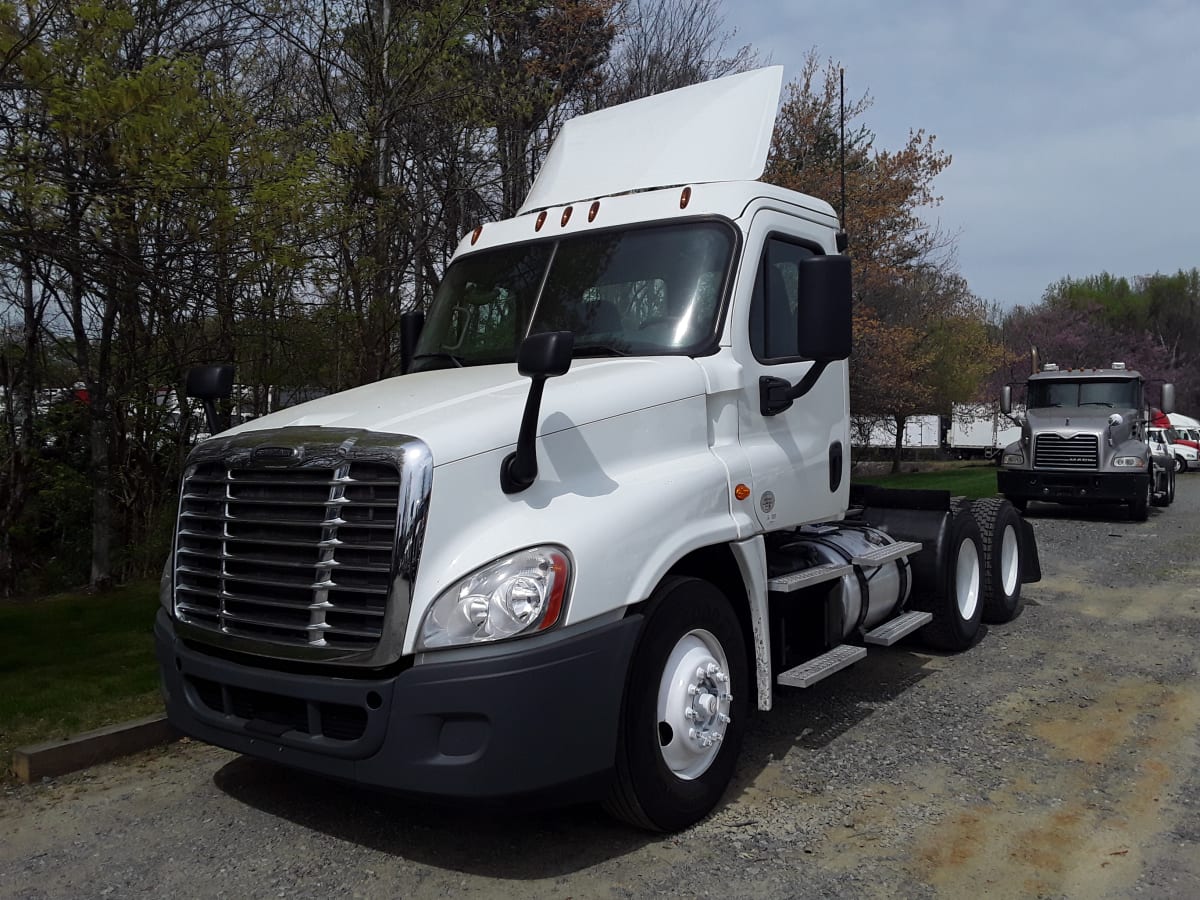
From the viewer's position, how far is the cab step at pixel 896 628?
19.0ft

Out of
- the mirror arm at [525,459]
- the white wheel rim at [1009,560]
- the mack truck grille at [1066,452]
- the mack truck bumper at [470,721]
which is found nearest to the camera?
the mack truck bumper at [470,721]

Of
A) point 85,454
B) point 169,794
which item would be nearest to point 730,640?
point 169,794

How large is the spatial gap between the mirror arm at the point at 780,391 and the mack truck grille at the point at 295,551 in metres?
2.02

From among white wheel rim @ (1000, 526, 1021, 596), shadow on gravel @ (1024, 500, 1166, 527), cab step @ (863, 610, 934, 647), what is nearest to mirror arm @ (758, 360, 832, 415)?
cab step @ (863, 610, 934, 647)

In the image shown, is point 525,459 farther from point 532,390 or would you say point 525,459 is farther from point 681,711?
point 681,711

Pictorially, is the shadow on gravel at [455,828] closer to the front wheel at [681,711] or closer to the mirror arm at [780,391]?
the front wheel at [681,711]

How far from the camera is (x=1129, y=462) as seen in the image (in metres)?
16.6

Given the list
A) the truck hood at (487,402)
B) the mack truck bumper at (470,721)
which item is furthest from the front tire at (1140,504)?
the mack truck bumper at (470,721)

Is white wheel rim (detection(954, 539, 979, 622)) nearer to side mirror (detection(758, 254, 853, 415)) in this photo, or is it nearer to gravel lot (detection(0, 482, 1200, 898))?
gravel lot (detection(0, 482, 1200, 898))

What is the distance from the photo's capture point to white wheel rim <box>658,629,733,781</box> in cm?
405

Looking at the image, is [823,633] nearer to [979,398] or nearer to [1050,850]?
[1050,850]

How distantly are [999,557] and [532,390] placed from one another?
545cm

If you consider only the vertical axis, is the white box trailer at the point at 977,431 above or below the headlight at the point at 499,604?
below

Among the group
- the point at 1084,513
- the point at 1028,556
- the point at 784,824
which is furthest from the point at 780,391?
the point at 1084,513
